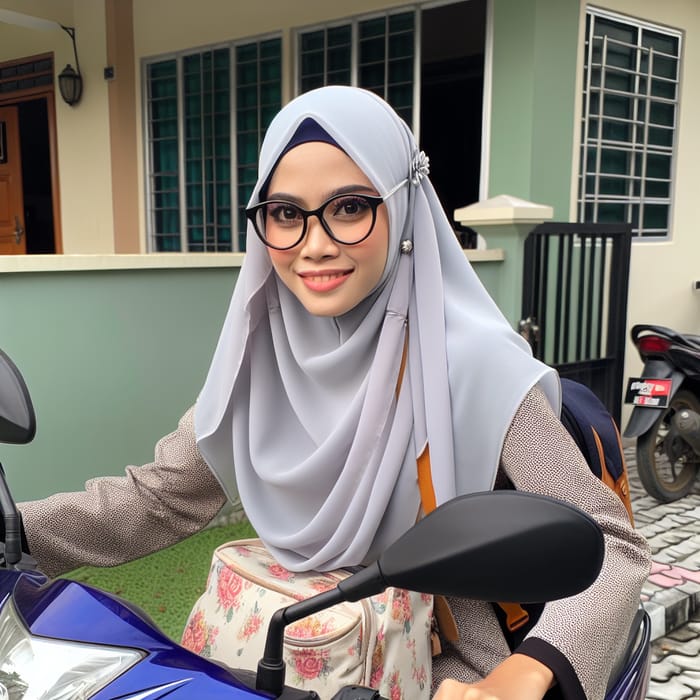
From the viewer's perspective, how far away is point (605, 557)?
1.23 m

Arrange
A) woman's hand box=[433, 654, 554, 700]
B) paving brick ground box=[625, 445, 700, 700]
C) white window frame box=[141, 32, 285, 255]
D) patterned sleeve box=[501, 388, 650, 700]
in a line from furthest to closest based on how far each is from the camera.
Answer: white window frame box=[141, 32, 285, 255] → paving brick ground box=[625, 445, 700, 700] → patterned sleeve box=[501, 388, 650, 700] → woman's hand box=[433, 654, 554, 700]

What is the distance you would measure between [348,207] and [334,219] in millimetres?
31

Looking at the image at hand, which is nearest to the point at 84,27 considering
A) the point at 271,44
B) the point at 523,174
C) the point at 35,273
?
the point at 271,44

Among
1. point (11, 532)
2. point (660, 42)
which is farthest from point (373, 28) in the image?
point (11, 532)

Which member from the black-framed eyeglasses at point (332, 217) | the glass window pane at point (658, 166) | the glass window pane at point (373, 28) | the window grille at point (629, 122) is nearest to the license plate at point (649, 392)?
the window grille at point (629, 122)

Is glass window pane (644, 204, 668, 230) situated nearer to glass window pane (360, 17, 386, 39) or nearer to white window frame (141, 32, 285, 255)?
glass window pane (360, 17, 386, 39)

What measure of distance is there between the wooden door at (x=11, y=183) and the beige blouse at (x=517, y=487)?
7870mm

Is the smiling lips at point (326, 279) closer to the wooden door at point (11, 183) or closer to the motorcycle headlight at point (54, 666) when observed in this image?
the motorcycle headlight at point (54, 666)

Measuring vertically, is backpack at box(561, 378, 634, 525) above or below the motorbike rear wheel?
above

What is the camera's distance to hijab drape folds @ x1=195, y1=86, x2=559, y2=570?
127 centimetres

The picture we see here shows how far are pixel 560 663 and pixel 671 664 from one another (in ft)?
7.22

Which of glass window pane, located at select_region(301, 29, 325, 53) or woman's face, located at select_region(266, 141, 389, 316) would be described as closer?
woman's face, located at select_region(266, 141, 389, 316)

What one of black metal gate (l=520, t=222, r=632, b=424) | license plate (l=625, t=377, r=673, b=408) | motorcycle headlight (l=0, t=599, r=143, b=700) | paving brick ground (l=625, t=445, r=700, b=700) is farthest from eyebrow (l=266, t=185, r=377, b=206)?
black metal gate (l=520, t=222, r=632, b=424)

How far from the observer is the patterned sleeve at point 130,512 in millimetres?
1512
